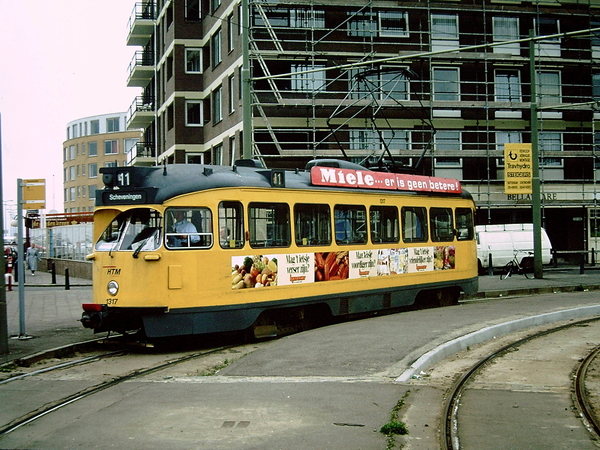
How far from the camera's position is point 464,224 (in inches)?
725

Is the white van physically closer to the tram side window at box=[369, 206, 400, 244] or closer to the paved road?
the tram side window at box=[369, 206, 400, 244]

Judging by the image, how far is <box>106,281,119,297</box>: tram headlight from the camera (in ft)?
37.6

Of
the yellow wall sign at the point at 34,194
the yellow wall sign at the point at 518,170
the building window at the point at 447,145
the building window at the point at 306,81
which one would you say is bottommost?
the yellow wall sign at the point at 34,194

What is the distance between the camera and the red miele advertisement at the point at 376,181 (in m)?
14.1

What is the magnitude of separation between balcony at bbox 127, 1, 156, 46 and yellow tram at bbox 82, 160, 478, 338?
33.6 m

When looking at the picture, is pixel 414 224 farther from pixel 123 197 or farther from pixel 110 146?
pixel 110 146

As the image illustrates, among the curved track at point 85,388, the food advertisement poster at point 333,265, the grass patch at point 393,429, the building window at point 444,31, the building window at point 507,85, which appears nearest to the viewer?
the grass patch at point 393,429

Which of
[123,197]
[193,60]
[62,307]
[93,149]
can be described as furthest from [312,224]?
[93,149]

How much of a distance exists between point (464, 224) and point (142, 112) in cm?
3236

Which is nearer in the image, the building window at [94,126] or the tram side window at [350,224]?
the tram side window at [350,224]

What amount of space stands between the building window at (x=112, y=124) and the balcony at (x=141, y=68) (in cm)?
4227

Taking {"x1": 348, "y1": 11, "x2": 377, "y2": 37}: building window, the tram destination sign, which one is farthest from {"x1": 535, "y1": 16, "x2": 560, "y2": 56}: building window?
the tram destination sign

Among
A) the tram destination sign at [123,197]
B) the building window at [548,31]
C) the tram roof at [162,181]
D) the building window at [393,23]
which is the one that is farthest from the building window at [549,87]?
the tram destination sign at [123,197]

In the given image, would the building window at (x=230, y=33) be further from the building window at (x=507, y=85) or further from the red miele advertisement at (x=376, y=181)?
the red miele advertisement at (x=376, y=181)
